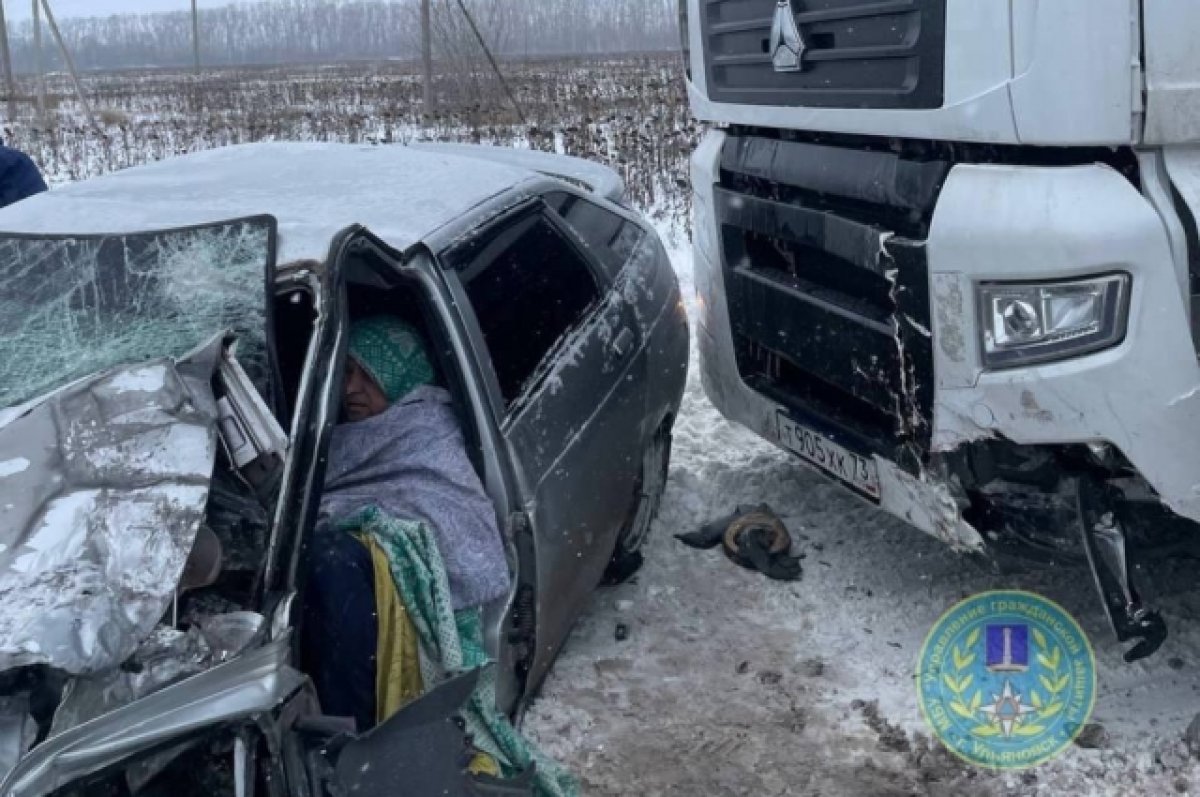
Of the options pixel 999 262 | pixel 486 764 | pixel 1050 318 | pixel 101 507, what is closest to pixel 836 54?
pixel 999 262

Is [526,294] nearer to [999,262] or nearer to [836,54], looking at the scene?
[836,54]

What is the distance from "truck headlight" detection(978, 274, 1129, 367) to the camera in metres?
2.90

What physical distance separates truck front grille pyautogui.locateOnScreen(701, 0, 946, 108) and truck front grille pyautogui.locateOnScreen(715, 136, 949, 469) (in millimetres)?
169

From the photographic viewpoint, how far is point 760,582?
14.1ft

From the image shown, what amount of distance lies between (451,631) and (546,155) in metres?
3.37

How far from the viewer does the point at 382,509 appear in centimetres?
287

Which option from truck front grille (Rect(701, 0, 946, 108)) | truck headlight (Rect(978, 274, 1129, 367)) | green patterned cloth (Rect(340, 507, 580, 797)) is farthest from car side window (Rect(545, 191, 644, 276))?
green patterned cloth (Rect(340, 507, 580, 797))

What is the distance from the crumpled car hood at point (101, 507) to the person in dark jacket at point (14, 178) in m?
3.88

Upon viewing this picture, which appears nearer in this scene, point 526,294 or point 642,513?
point 526,294

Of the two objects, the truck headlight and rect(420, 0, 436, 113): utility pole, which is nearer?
the truck headlight

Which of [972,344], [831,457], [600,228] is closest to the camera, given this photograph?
[972,344]

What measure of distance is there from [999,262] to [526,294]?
1.31m

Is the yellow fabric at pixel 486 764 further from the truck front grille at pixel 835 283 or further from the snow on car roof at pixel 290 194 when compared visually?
the truck front grille at pixel 835 283

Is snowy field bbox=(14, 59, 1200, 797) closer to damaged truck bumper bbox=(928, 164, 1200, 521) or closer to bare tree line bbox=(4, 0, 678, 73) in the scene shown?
damaged truck bumper bbox=(928, 164, 1200, 521)
